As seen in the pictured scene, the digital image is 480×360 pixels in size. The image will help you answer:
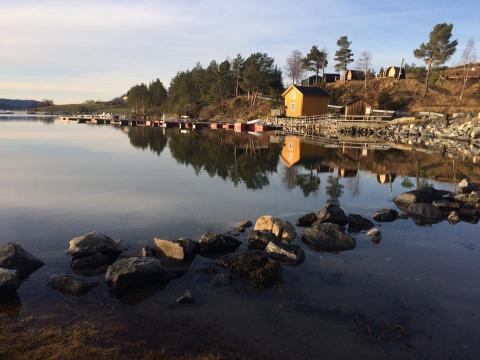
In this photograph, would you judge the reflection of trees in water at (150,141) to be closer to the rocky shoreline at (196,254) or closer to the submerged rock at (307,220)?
the submerged rock at (307,220)

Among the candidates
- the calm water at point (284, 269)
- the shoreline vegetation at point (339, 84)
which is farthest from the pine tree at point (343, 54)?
the calm water at point (284, 269)

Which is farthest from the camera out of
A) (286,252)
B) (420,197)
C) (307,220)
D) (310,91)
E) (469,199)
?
(310,91)

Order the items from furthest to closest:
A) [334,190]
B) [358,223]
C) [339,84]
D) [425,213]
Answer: [339,84] → [334,190] → [425,213] → [358,223]

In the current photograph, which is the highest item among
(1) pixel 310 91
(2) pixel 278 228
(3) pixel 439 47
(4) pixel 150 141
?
(3) pixel 439 47

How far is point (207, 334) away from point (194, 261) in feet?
12.3

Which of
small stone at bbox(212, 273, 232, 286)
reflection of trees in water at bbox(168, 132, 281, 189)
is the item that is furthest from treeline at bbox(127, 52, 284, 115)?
small stone at bbox(212, 273, 232, 286)

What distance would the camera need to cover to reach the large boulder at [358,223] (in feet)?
46.6

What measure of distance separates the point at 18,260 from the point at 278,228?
748 cm

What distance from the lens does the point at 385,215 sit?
15.4m

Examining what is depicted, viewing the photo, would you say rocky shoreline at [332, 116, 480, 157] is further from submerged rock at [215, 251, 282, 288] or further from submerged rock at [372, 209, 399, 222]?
submerged rock at [215, 251, 282, 288]

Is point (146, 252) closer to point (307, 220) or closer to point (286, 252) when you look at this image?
point (286, 252)

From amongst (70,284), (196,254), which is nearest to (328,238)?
(196,254)

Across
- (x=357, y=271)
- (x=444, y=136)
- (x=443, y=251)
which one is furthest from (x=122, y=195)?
(x=444, y=136)

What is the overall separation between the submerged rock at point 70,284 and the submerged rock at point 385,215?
10.8 meters
